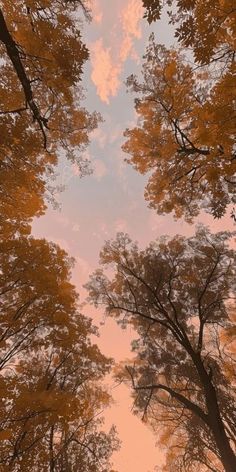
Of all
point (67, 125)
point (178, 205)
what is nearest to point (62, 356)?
point (178, 205)

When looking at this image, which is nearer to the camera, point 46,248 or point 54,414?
point 54,414

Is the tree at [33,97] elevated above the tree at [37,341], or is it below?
above

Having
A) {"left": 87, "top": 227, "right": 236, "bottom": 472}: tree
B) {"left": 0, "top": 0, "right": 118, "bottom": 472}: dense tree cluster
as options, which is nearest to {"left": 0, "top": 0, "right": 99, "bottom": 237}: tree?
{"left": 0, "top": 0, "right": 118, "bottom": 472}: dense tree cluster

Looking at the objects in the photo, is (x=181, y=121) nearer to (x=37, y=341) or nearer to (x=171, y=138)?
(x=171, y=138)

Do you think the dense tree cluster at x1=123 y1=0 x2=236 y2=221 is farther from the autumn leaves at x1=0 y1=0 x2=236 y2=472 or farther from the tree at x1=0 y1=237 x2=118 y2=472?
the tree at x1=0 y1=237 x2=118 y2=472

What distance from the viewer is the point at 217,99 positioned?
3402mm

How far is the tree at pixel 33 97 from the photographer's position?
428cm

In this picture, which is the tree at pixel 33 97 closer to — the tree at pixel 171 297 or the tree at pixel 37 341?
the tree at pixel 37 341

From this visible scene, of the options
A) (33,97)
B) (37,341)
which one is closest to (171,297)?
(37,341)

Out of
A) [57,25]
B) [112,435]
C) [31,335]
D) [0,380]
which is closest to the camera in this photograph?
[57,25]

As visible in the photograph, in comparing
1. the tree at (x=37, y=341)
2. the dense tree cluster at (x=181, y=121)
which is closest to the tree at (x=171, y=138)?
the dense tree cluster at (x=181, y=121)

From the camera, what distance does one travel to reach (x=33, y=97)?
18.6 ft

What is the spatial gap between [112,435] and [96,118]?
10899 mm

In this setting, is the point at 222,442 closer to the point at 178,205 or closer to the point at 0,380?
the point at 0,380
